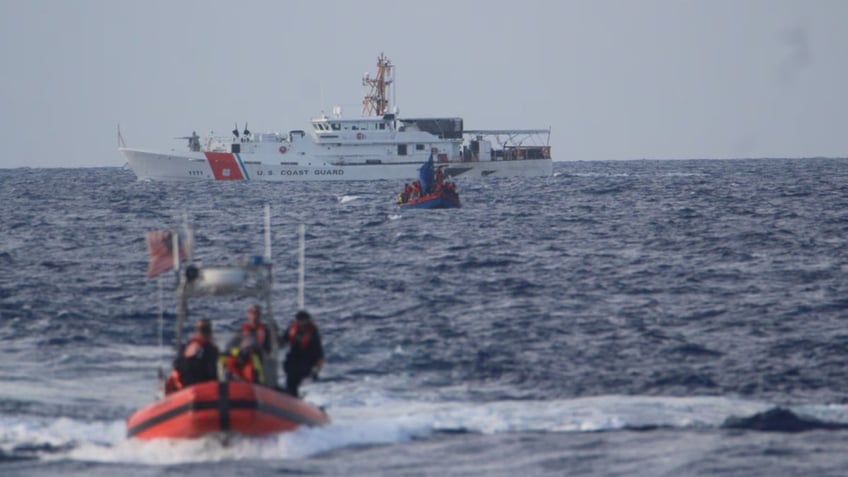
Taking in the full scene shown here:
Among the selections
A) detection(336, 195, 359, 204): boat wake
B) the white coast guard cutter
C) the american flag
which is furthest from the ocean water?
the white coast guard cutter

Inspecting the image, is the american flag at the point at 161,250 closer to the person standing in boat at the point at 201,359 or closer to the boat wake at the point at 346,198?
the person standing in boat at the point at 201,359

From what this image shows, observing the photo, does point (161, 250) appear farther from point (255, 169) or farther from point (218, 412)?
point (255, 169)

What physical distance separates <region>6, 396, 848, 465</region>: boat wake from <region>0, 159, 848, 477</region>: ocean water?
0.04 m

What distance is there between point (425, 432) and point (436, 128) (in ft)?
283

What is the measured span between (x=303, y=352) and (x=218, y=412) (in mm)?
1777

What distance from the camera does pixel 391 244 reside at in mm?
41938

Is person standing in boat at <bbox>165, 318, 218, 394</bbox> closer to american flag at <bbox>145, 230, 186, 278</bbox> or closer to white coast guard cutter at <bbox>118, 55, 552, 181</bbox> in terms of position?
american flag at <bbox>145, 230, 186, 278</bbox>

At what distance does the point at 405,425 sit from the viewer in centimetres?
1545

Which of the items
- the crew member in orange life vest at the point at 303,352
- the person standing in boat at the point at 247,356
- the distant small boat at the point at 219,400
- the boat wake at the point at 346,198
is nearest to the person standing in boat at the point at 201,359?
the distant small boat at the point at 219,400

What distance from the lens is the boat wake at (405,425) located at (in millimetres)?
13523

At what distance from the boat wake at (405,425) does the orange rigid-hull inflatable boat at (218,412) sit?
0.11 metres

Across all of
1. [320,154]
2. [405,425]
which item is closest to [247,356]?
[405,425]

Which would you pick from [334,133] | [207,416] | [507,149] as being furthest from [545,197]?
[207,416]

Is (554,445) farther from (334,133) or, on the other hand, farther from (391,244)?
(334,133)
